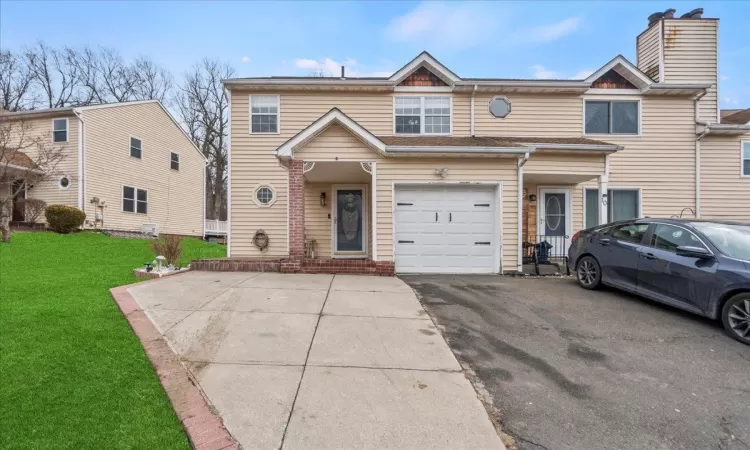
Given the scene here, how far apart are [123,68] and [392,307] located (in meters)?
39.4

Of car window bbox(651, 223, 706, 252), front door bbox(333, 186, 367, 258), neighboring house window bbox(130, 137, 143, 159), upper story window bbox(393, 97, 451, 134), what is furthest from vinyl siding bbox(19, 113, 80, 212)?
car window bbox(651, 223, 706, 252)

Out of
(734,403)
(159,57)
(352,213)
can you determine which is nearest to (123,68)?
(159,57)

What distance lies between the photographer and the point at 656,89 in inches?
453

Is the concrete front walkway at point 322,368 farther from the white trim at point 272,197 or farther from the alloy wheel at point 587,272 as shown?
the white trim at point 272,197

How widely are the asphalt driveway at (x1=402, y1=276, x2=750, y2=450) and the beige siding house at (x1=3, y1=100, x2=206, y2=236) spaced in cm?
1683

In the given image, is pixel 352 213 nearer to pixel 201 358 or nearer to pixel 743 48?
pixel 201 358

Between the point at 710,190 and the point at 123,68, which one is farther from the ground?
the point at 123,68

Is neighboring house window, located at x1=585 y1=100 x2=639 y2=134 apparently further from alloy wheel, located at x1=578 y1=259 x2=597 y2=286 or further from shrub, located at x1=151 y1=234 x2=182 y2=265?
shrub, located at x1=151 y1=234 x2=182 y2=265

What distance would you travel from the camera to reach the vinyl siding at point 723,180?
1175 centimetres

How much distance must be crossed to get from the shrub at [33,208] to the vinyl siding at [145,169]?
1.52 m

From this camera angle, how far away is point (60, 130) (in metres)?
15.9

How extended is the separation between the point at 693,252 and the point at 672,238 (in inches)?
23.1

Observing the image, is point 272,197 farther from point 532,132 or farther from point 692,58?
point 692,58

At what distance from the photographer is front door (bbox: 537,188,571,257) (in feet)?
37.9
